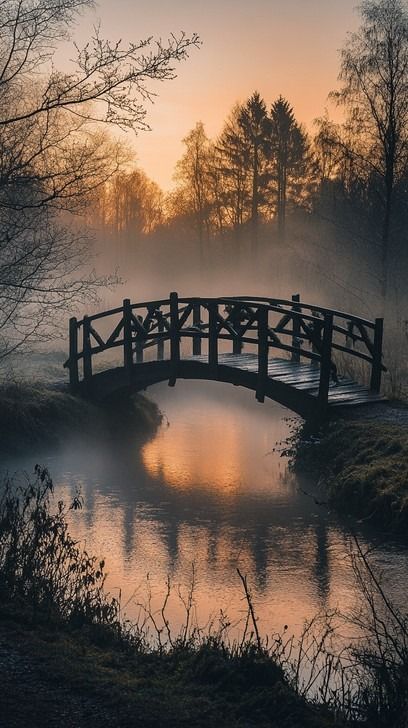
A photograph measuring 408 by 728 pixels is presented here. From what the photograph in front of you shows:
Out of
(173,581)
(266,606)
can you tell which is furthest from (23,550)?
(266,606)

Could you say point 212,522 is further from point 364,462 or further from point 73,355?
point 73,355

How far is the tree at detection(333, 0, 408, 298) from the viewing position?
2119 cm

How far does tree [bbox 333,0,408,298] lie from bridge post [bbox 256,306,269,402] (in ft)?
29.6

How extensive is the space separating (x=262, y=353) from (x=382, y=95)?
35.9ft

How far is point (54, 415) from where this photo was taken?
1577 cm

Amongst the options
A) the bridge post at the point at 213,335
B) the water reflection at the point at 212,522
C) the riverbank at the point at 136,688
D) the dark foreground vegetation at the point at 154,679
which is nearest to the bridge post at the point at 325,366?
the water reflection at the point at 212,522

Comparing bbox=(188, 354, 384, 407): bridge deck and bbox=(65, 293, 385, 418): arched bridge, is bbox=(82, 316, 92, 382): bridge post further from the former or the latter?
bbox=(188, 354, 384, 407): bridge deck

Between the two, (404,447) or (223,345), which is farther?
(223,345)

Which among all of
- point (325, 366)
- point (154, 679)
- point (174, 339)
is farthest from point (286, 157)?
point (154, 679)

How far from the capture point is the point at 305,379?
1434 cm

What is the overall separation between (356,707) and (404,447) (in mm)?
6511

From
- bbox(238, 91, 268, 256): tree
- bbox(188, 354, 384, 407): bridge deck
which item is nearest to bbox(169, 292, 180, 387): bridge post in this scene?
bbox(188, 354, 384, 407): bridge deck

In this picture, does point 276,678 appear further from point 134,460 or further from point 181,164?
point 181,164

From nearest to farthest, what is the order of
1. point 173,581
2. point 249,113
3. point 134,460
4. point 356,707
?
1. point 356,707
2. point 173,581
3. point 134,460
4. point 249,113
